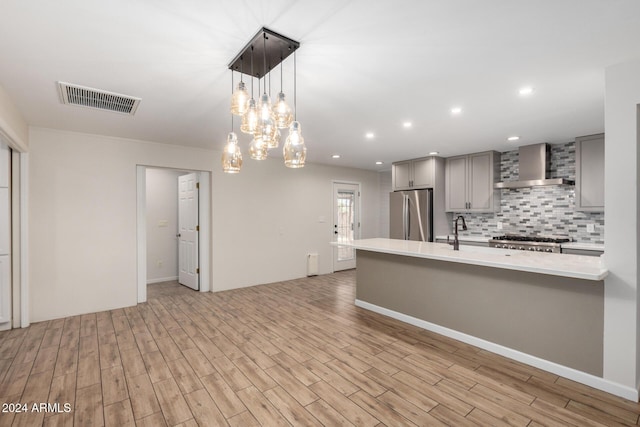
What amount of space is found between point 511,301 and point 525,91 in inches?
75.4

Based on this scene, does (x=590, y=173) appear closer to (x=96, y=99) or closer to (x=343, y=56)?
(x=343, y=56)

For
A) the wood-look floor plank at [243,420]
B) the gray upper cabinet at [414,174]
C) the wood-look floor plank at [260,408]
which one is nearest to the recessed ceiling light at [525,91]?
the gray upper cabinet at [414,174]

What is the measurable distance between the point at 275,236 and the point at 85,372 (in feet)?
11.8

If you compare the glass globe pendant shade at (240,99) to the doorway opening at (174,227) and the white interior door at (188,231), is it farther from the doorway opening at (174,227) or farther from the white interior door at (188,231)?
the white interior door at (188,231)

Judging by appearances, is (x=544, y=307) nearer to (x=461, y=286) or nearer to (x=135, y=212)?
(x=461, y=286)

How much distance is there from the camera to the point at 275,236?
5836 mm

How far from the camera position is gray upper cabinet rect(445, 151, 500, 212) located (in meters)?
5.10

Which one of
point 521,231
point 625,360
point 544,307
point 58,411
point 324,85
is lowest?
point 58,411

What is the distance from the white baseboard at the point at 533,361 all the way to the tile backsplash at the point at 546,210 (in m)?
2.84

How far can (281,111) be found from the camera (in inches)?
81.0

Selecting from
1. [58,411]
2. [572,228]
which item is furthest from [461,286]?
[58,411]

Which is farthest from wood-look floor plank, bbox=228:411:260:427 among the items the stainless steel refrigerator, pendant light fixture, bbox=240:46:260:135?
the stainless steel refrigerator

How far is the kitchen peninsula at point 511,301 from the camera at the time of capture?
233 cm

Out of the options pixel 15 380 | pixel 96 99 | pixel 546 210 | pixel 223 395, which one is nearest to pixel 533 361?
pixel 223 395
